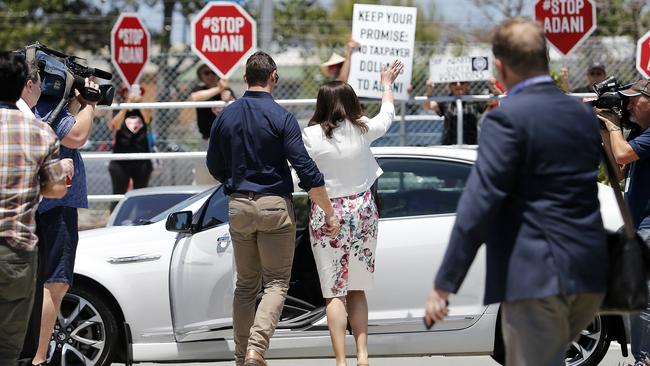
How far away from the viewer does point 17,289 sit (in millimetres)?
5148

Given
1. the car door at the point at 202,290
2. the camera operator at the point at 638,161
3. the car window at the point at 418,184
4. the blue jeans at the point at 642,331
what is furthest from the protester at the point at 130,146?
the blue jeans at the point at 642,331

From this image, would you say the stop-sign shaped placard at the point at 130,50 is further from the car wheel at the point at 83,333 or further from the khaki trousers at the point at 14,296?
the khaki trousers at the point at 14,296

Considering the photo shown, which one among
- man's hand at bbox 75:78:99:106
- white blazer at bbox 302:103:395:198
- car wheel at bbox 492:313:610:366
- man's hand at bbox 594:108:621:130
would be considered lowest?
car wheel at bbox 492:313:610:366

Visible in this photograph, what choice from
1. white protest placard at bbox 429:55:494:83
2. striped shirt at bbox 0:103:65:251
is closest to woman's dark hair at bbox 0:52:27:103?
striped shirt at bbox 0:103:65:251

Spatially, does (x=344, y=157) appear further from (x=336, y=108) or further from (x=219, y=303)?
(x=219, y=303)

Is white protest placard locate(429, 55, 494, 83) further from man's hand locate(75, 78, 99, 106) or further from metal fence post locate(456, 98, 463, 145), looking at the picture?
man's hand locate(75, 78, 99, 106)

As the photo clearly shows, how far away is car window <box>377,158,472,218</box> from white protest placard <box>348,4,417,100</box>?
375 centimetres

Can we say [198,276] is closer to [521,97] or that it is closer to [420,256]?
[420,256]

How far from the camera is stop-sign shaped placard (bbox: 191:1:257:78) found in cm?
1247

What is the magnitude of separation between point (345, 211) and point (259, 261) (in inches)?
23.9

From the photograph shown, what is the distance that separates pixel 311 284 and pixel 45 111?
208 cm

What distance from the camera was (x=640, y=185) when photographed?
681cm

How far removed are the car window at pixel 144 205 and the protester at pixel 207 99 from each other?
6.10ft

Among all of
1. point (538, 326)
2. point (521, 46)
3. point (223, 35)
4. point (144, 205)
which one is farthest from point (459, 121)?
point (538, 326)
